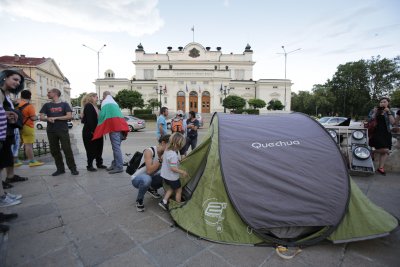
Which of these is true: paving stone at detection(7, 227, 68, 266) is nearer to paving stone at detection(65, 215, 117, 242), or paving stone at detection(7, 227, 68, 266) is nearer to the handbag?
paving stone at detection(65, 215, 117, 242)

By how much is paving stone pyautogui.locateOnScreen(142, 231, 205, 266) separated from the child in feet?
2.45

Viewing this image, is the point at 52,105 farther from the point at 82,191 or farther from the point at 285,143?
the point at 285,143

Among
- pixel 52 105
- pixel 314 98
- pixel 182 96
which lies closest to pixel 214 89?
pixel 182 96

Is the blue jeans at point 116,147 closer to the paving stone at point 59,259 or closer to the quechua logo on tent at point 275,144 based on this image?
the paving stone at point 59,259

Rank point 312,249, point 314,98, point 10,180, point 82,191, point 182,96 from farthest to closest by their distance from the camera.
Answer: point 314,98
point 182,96
point 10,180
point 82,191
point 312,249

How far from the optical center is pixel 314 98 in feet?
191

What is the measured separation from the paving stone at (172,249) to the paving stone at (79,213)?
1.28 metres

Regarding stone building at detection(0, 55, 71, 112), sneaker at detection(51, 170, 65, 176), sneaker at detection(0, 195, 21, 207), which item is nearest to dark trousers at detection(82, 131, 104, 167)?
sneaker at detection(51, 170, 65, 176)

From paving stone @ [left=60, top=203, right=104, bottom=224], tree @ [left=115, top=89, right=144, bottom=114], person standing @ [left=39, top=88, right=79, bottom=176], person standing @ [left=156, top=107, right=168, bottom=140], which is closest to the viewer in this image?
paving stone @ [left=60, top=203, right=104, bottom=224]

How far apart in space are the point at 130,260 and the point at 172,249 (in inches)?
17.8

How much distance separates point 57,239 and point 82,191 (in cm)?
174

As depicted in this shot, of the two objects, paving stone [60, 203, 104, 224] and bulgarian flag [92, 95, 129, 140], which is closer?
paving stone [60, 203, 104, 224]

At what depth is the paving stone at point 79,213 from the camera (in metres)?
3.18

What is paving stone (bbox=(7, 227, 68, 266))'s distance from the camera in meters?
2.29
